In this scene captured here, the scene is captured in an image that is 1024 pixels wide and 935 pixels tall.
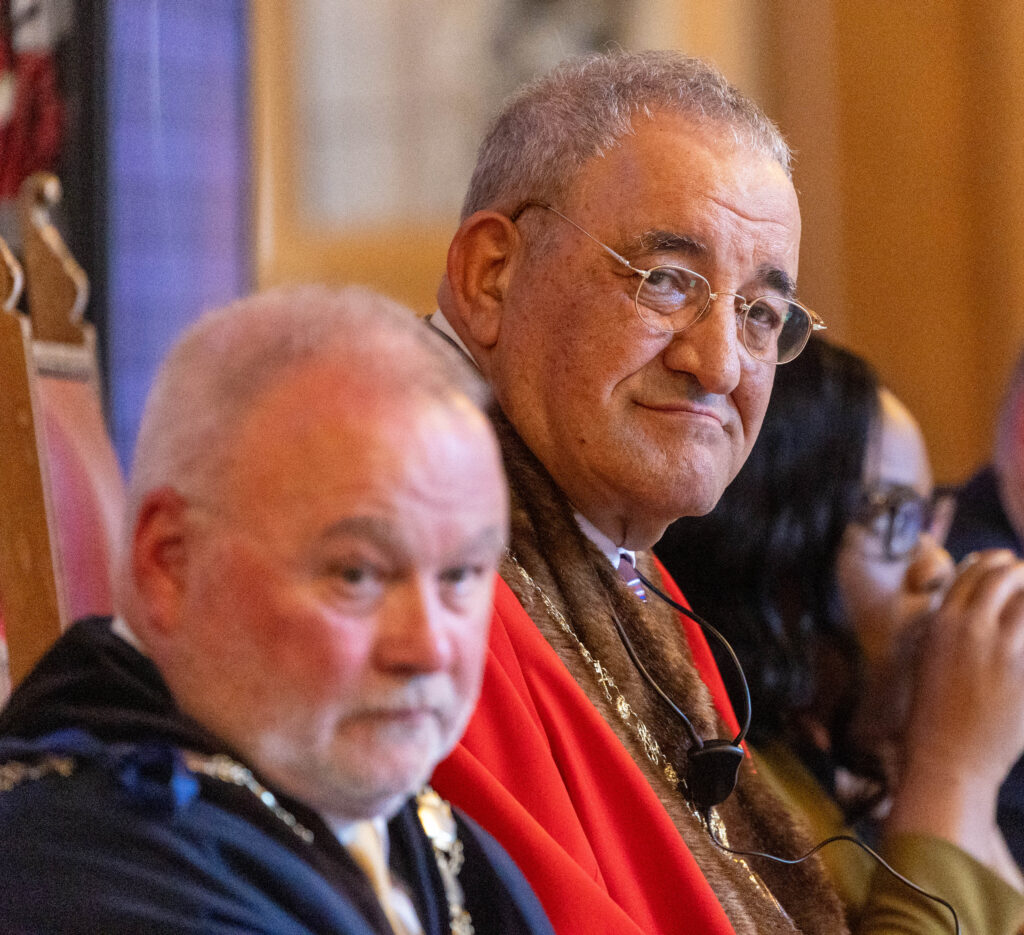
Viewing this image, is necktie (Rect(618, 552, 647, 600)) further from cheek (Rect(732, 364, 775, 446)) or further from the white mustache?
the white mustache

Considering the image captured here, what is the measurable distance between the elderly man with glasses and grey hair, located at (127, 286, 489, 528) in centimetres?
59

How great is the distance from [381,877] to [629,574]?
0.84 metres

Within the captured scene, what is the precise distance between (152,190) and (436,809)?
3076mm

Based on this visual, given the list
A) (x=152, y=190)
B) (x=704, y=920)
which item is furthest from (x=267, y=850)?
(x=152, y=190)

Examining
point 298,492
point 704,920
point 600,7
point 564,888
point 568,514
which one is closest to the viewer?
point 298,492

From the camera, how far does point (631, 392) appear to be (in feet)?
4.32

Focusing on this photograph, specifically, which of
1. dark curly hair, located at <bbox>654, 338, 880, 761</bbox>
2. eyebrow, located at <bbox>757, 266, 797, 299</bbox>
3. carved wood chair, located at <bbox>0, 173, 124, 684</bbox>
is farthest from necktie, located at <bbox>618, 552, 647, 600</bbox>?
carved wood chair, located at <bbox>0, 173, 124, 684</bbox>

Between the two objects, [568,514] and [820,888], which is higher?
[568,514]

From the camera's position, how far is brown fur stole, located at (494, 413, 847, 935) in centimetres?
129

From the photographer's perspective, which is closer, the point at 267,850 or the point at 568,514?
the point at 267,850

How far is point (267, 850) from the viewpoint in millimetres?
625

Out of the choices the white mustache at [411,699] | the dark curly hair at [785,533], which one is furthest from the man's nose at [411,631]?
the dark curly hair at [785,533]

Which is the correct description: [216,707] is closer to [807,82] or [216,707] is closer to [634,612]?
[634,612]

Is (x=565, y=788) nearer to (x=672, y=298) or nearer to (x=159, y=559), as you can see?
(x=672, y=298)
